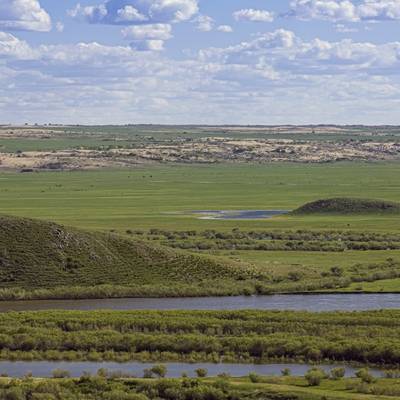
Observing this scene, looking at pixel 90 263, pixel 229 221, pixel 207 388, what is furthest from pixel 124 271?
pixel 229 221

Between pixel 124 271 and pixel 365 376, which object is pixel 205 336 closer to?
pixel 365 376

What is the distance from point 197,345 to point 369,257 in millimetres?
35492

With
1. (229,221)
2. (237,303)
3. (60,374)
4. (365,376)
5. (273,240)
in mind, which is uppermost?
(365,376)

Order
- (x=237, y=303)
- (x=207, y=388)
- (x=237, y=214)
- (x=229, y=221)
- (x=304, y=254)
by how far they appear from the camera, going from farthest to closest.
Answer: (x=237, y=214), (x=229, y=221), (x=304, y=254), (x=237, y=303), (x=207, y=388)

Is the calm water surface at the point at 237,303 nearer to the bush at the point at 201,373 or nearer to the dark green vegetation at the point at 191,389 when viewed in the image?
the bush at the point at 201,373

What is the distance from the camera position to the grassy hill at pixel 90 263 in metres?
63.8

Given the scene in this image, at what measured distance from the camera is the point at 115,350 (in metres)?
44.8

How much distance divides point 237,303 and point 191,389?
22.2 metres

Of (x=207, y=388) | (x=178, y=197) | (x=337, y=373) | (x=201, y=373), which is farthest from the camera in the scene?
(x=178, y=197)

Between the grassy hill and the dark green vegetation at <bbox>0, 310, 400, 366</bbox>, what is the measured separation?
41.2 ft

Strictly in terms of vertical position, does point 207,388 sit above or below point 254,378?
above

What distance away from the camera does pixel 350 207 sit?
117688 mm

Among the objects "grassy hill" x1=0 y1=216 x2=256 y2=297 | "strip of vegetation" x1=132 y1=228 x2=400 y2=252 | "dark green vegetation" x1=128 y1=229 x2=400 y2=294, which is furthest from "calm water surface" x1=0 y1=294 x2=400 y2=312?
"strip of vegetation" x1=132 y1=228 x2=400 y2=252

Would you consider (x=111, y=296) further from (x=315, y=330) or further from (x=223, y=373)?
(x=223, y=373)
